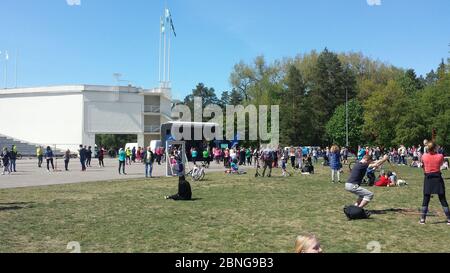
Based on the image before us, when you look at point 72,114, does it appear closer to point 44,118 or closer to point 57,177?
point 44,118

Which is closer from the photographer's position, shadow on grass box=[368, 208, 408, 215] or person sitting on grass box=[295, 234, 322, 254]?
person sitting on grass box=[295, 234, 322, 254]

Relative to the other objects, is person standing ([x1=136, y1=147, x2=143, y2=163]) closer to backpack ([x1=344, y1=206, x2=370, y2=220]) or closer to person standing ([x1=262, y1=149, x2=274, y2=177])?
person standing ([x1=262, y1=149, x2=274, y2=177])

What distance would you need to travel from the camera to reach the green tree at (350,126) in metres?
76.2

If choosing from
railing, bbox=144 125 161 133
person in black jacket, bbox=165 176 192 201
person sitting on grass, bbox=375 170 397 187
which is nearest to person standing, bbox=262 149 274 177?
person sitting on grass, bbox=375 170 397 187

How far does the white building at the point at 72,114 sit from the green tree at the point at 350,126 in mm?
29433

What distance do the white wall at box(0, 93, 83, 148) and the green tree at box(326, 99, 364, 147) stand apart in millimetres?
40704

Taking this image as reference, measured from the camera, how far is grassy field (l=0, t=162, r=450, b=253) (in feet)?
28.9

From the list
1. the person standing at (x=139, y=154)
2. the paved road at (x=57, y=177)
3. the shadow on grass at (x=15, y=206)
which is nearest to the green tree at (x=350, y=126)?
the person standing at (x=139, y=154)

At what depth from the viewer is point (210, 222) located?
1132 cm

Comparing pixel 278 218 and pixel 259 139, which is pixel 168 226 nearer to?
pixel 278 218

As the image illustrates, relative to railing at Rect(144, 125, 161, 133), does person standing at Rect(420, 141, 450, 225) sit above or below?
below

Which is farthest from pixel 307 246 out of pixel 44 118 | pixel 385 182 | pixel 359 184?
pixel 44 118

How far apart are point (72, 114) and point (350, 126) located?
1732 inches
